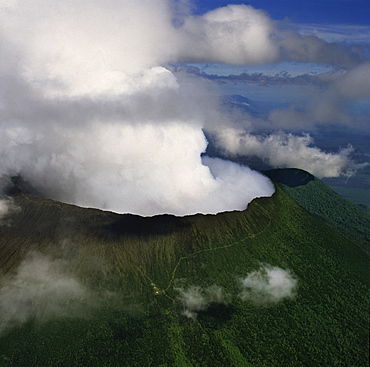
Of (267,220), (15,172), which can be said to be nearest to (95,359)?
(267,220)

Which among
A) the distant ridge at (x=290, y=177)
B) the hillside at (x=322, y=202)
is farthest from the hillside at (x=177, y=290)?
the distant ridge at (x=290, y=177)

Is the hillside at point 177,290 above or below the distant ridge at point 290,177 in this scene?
below

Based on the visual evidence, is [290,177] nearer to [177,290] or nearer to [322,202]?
[322,202]

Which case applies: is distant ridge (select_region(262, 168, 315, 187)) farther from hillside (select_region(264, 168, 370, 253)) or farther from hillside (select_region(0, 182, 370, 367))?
hillside (select_region(0, 182, 370, 367))

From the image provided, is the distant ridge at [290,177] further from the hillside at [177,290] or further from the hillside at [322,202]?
the hillside at [177,290]

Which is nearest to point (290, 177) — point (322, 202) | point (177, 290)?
point (322, 202)

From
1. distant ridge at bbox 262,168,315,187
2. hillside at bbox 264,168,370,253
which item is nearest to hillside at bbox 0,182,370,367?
hillside at bbox 264,168,370,253
